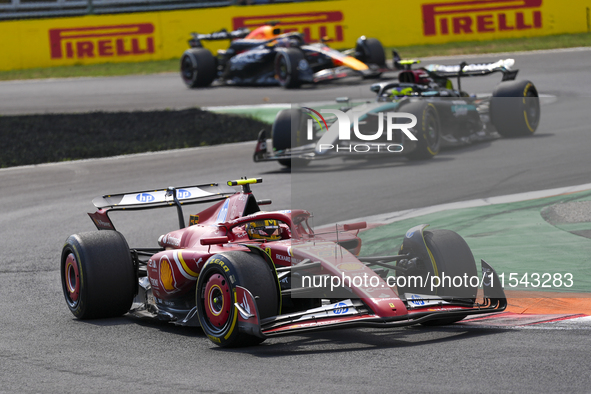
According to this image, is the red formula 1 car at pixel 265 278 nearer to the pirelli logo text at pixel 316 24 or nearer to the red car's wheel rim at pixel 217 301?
the red car's wheel rim at pixel 217 301

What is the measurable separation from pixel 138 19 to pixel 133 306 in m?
21.4

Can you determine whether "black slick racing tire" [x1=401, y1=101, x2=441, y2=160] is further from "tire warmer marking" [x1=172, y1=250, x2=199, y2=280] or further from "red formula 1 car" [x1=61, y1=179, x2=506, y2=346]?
"tire warmer marking" [x1=172, y1=250, x2=199, y2=280]

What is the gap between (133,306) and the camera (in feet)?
23.5

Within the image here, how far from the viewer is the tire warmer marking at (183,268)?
6.20m

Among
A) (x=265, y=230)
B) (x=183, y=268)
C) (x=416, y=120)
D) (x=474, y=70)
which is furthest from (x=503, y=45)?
(x=183, y=268)

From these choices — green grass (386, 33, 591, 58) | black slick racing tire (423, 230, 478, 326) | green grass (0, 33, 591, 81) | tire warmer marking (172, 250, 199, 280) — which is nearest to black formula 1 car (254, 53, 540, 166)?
black slick racing tire (423, 230, 478, 326)

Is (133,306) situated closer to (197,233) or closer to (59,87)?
(197,233)

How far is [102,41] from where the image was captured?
1081 inches

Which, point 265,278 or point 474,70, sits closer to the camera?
point 265,278

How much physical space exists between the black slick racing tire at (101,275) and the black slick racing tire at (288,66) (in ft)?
45.6

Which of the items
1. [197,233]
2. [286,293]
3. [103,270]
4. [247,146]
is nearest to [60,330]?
[103,270]

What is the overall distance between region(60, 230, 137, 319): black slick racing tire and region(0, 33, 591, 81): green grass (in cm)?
1793

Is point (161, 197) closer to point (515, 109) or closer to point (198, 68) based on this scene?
point (515, 109)

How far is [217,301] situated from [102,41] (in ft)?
76.3
